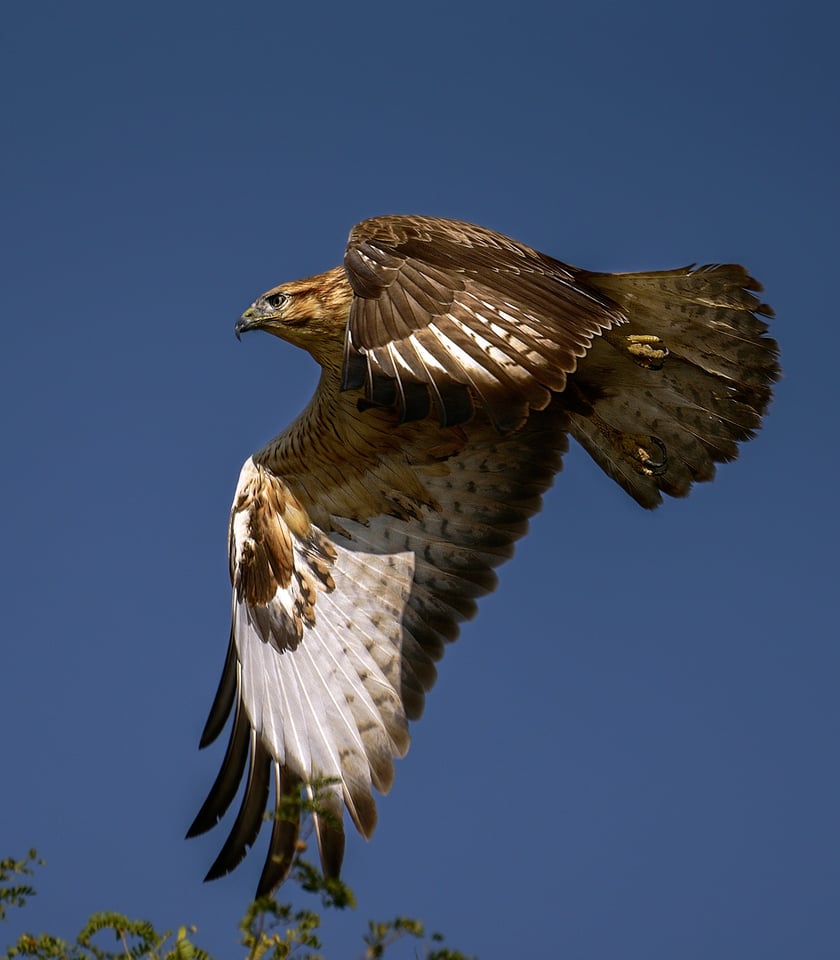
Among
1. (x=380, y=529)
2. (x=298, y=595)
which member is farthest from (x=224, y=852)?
(x=380, y=529)

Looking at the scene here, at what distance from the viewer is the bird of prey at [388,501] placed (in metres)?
6.80

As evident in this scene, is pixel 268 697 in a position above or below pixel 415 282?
below

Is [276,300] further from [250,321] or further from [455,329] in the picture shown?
[455,329]

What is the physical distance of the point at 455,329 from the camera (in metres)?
5.36

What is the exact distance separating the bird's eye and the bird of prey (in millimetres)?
13

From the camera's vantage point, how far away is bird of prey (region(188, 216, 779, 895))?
6.80 m

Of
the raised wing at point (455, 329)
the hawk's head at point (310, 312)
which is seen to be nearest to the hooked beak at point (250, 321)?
the hawk's head at point (310, 312)

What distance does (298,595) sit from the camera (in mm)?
7496

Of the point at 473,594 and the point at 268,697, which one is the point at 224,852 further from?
the point at 473,594

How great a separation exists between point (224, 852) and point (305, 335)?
2.66 m

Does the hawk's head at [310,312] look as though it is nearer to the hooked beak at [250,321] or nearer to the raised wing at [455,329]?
the hooked beak at [250,321]

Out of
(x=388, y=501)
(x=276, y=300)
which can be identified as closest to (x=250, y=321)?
(x=276, y=300)

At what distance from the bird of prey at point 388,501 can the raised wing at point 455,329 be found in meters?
0.43

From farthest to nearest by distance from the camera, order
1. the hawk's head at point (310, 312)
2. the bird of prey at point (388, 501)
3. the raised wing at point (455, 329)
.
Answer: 1. the hawk's head at point (310, 312)
2. the bird of prey at point (388, 501)
3. the raised wing at point (455, 329)
